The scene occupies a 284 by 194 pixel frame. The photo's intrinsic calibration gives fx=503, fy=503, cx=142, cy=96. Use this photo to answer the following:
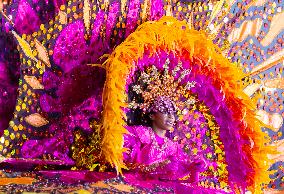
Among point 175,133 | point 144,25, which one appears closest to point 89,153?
point 175,133

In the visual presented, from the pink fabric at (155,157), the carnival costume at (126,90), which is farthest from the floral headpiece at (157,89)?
the pink fabric at (155,157)

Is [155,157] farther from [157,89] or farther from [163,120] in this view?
[157,89]

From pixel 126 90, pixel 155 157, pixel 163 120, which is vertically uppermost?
pixel 126 90

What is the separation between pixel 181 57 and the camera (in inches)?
88.1

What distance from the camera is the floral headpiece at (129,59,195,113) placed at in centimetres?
219

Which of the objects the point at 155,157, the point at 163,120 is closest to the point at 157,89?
the point at 163,120

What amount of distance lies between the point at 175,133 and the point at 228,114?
27cm

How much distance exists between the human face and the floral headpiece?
0.02m

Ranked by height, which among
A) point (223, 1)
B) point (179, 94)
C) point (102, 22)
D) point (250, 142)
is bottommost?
point (250, 142)

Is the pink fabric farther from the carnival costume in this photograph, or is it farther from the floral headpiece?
the floral headpiece

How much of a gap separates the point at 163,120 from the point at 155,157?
163 millimetres

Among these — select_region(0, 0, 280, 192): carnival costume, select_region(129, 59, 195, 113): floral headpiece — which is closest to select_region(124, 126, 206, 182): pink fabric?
select_region(0, 0, 280, 192): carnival costume

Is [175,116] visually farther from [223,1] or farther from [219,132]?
[223,1]

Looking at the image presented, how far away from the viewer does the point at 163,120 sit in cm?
218
